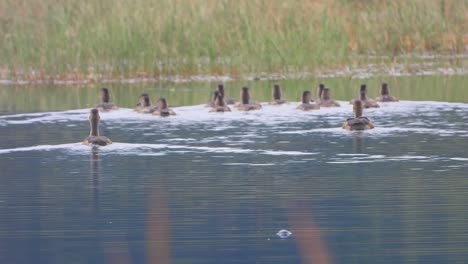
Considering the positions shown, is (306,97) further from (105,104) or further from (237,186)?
(237,186)

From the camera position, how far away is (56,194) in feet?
57.9

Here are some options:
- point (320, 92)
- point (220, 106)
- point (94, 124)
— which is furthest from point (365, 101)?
point (94, 124)

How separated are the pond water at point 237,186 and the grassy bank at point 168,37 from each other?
6.39 m

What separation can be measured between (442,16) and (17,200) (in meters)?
24.6

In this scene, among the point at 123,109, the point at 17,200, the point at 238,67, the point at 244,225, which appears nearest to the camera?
the point at 244,225

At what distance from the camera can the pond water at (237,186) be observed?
13758 mm

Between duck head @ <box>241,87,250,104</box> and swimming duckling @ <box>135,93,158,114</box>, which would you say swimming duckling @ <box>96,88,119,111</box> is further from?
duck head @ <box>241,87,250,104</box>

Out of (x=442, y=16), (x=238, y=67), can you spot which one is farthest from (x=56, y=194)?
(x=442, y=16)

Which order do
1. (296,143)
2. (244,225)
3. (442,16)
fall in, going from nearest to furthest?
(244,225) < (296,143) < (442,16)

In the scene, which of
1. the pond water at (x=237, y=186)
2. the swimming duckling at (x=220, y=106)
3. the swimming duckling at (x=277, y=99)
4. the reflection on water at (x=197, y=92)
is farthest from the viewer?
the reflection on water at (x=197, y=92)

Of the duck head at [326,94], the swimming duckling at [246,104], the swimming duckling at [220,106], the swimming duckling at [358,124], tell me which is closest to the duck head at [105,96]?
the swimming duckling at [220,106]

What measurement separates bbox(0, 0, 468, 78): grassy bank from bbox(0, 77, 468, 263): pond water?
6.39 m

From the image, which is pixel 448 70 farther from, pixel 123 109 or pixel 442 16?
pixel 123 109

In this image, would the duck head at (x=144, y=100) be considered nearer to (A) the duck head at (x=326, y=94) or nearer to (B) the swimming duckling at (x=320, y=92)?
(B) the swimming duckling at (x=320, y=92)
